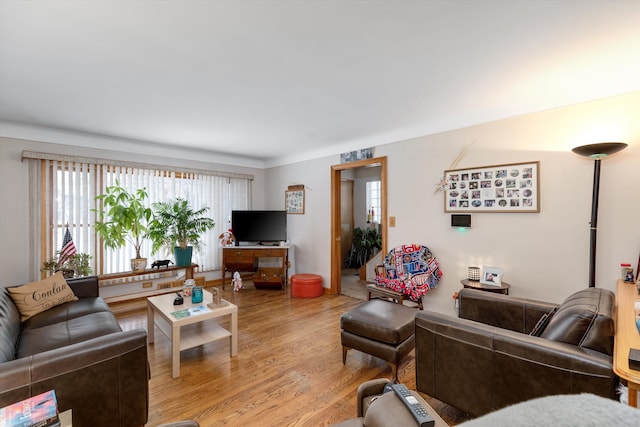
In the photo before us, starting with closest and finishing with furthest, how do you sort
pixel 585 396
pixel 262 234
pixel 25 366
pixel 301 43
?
pixel 585 396 → pixel 25 366 → pixel 301 43 → pixel 262 234

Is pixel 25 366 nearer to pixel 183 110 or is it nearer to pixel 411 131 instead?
pixel 183 110

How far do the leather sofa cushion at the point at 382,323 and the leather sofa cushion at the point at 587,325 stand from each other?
91cm

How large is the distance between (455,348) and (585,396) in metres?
1.54

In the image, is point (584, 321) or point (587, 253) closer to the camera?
point (584, 321)

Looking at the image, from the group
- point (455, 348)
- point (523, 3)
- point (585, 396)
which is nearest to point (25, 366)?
point (585, 396)

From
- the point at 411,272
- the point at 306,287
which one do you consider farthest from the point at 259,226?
the point at 411,272

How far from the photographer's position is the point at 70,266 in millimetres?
3568

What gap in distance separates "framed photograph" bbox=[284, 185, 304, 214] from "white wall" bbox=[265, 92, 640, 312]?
185cm

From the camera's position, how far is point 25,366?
1353mm

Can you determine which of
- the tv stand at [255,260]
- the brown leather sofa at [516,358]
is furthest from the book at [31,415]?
the tv stand at [255,260]

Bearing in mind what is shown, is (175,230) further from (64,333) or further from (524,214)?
(524,214)

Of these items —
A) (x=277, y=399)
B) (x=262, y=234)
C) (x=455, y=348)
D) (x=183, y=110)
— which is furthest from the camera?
(x=262, y=234)

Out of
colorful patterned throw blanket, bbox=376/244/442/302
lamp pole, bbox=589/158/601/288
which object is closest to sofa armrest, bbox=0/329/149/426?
colorful patterned throw blanket, bbox=376/244/442/302

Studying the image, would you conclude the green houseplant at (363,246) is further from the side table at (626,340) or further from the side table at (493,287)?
the side table at (626,340)
